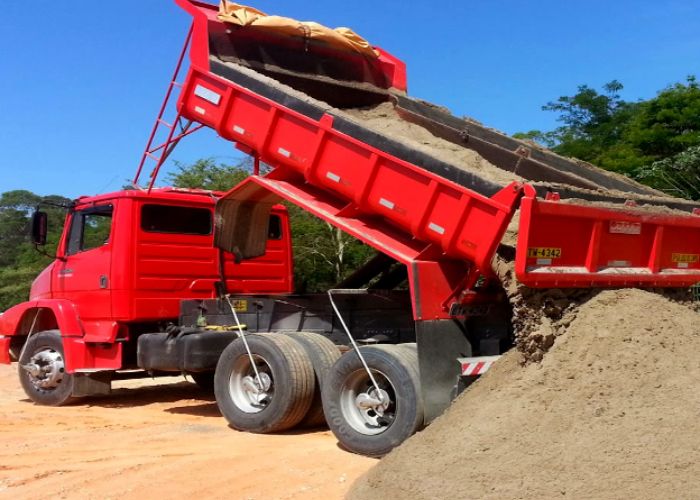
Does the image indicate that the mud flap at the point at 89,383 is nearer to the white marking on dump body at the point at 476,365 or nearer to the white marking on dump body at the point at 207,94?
the white marking on dump body at the point at 207,94

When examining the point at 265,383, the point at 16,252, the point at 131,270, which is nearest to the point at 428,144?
the point at 265,383

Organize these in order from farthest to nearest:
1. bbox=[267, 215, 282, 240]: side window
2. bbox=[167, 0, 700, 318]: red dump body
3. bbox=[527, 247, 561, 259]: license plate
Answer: bbox=[267, 215, 282, 240]: side window < bbox=[167, 0, 700, 318]: red dump body < bbox=[527, 247, 561, 259]: license plate

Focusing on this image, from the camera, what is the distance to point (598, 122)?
33.7 metres

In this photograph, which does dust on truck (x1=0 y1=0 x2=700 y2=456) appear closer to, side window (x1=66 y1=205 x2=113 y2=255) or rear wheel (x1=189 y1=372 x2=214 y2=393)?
side window (x1=66 y1=205 x2=113 y2=255)

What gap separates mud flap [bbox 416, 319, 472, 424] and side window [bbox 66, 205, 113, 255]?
4754 millimetres

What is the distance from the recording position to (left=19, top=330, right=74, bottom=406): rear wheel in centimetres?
952

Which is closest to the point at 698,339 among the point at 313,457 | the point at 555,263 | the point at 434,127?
the point at 555,263

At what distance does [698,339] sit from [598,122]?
30300mm

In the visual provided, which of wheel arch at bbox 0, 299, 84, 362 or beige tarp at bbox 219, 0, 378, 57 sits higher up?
beige tarp at bbox 219, 0, 378, 57

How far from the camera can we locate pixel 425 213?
6.05 meters

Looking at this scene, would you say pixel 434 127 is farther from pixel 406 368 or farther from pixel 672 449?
pixel 672 449

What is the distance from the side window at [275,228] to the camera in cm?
993

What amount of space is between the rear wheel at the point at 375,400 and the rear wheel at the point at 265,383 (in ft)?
1.60

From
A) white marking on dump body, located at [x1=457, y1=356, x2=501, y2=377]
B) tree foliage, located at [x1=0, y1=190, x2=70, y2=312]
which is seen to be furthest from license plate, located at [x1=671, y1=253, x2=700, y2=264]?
tree foliage, located at [x1=0, y1=190, x2=70, y2=312]
